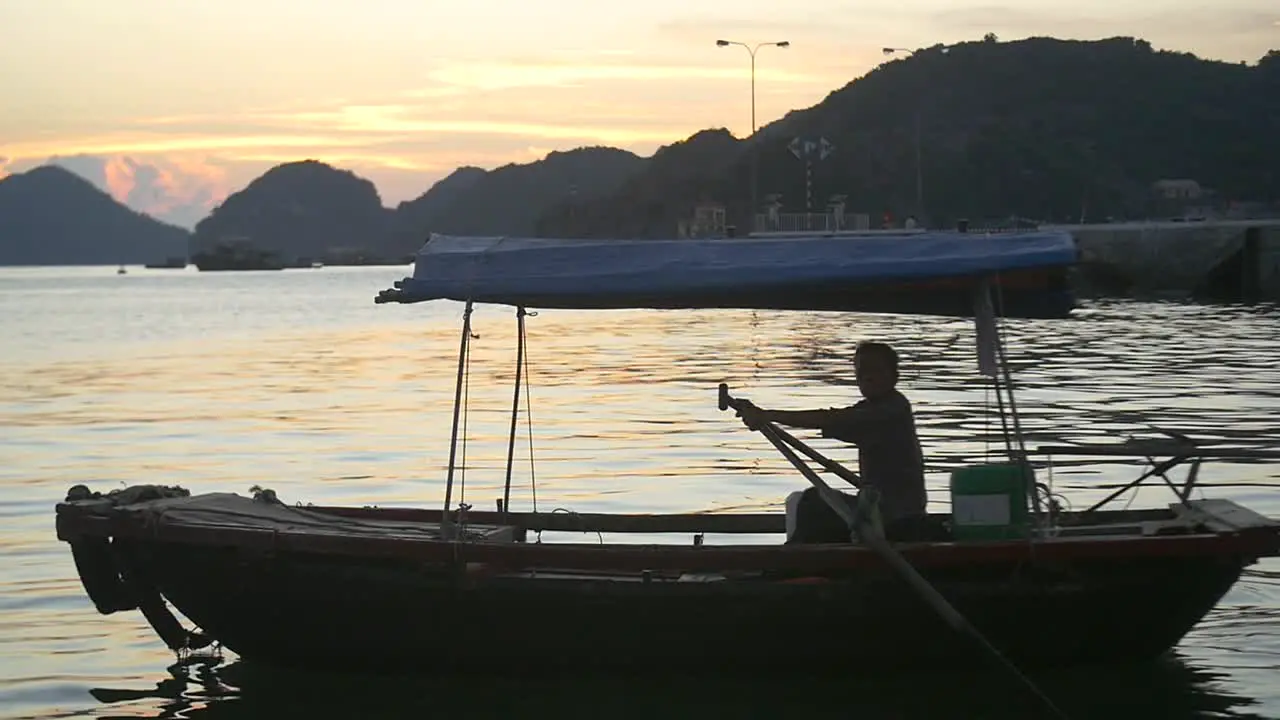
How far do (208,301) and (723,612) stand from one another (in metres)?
82.4

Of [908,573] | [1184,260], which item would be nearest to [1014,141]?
[1184,260]

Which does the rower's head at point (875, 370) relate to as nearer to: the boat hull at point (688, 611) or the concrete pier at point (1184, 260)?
the boat hull at point (688, 611)

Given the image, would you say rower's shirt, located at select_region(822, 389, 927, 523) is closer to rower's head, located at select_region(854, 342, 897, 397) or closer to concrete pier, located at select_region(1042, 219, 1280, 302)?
rower's head, located at select_region(854, 342, 897, 397)

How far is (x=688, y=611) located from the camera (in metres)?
8.41

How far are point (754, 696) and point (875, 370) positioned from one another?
176 cm

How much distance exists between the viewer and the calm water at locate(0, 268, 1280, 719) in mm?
8742

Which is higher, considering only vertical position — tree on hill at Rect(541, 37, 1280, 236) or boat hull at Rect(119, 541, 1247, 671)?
tree on hill at Rect(541, 37, 1280, 236)

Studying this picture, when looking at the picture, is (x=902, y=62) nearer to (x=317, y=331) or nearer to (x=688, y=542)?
(x=317, y=331)

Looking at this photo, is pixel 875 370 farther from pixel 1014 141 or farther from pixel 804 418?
pixel 1014 141

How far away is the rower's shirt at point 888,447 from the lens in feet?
27.5

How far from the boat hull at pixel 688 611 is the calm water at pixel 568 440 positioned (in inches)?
8.3

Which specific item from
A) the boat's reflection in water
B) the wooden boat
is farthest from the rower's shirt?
the boat's reflection in water

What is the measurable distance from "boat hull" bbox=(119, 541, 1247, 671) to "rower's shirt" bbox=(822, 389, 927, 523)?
0.46 meters

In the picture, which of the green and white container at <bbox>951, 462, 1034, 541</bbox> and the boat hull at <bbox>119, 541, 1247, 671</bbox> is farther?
the green and white container at <bbox>951, 462, 1034, 541</bbox>
